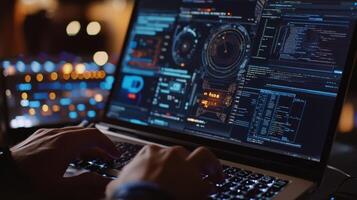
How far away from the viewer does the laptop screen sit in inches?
31.6

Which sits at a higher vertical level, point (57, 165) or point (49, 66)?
point (49, 66)

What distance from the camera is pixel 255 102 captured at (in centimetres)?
86

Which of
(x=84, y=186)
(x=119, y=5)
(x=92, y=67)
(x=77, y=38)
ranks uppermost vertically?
(x=119, y=5)

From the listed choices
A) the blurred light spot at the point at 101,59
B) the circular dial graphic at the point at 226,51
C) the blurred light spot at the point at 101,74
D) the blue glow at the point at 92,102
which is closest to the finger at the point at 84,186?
the circular dial graphic at the point at 226,51

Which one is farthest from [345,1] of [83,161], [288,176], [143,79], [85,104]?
[85,104]

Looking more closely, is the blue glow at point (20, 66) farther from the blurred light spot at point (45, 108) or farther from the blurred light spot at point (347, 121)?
the blurred light spot at point (347, 121)

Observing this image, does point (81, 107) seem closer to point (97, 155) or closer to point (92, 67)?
point (92, 67)

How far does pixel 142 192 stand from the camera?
1.77 ft

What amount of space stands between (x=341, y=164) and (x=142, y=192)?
599mm

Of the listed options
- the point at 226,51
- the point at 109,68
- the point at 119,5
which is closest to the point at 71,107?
the point at 109,68

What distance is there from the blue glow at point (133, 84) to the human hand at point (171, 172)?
42 centimetres

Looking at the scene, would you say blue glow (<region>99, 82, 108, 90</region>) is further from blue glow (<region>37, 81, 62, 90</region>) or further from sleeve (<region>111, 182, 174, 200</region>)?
sleeve (<region>111, 182, 174, 200</region>)

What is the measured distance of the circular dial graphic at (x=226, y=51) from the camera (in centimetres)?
91

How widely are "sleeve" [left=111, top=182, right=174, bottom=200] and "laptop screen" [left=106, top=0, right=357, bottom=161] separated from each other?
0.35 metres
